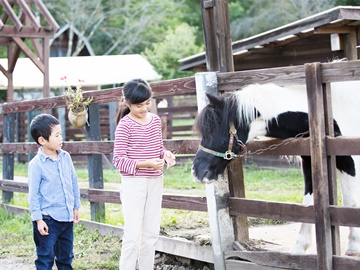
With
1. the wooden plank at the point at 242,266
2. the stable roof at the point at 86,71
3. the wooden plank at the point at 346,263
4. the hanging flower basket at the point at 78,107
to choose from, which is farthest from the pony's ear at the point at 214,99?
the stable roof at the point at 86,71

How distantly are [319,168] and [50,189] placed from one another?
1878 mm

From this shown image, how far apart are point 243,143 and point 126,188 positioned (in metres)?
0.90

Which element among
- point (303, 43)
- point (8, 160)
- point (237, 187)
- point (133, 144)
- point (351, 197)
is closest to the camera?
point (133, 144)

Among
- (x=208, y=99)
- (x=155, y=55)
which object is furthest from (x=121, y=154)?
(x=155, y=55)

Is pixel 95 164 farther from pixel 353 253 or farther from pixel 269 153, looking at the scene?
pixel 353 253

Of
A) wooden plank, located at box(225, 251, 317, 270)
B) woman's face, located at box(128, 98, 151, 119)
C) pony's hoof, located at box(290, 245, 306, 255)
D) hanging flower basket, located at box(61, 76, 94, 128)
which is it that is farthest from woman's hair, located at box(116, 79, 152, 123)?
hanging flower basket, located at box(61, 76, 94, 128)

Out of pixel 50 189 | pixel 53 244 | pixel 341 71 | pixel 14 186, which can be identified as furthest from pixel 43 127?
pixel 14 186

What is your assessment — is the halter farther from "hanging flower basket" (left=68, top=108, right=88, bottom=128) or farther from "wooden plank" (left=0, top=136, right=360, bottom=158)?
"hanging flower basket" (left=68, top=108, right=88, bottom=128)

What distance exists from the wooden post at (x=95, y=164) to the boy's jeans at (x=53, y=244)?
250 centimetres

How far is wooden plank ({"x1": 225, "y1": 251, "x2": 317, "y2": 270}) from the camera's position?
4367 millimetres

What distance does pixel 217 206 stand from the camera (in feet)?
16.4

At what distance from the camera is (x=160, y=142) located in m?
4.66

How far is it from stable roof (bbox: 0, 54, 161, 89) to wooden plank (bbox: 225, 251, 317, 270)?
692 inches

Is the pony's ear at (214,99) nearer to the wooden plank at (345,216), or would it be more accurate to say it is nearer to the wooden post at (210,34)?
the wooden post at (210,34)
